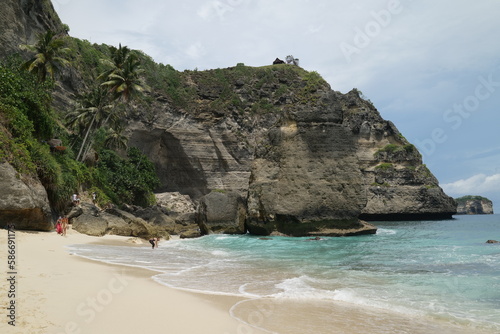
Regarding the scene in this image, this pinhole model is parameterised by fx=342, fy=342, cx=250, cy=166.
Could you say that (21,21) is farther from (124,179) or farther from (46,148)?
(124,179)

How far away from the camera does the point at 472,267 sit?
12367 mm

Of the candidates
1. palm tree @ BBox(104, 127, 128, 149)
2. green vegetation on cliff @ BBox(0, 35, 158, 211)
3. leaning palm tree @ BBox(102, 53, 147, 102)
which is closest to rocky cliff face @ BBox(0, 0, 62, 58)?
green vegetation on cliff @ BBox(0, 35, 158, 211)

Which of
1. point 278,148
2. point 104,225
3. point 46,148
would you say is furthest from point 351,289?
point 278,148

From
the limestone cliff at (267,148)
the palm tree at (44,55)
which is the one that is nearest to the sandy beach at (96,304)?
the limestone cliff at (267,148)

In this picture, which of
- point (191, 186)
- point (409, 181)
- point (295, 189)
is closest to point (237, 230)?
point (295, 189)

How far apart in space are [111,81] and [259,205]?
17508mm

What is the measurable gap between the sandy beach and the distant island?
508 ft

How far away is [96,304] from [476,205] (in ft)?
Answer: 535

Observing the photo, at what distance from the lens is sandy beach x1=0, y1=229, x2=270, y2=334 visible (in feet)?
16.7

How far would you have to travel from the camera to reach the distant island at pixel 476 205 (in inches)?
5400

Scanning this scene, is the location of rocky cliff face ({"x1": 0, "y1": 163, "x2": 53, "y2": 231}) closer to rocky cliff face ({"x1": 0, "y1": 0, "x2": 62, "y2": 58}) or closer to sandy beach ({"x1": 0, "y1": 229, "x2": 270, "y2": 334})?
sandy beach ({"x1": 0, "y1": 229, "x2": 270, "y2": 334})

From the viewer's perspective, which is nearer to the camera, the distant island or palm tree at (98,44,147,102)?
palm tree at (98,44,147,102)

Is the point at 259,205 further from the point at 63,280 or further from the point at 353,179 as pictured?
the point at 63,280

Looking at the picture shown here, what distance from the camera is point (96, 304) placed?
6.25 meters
